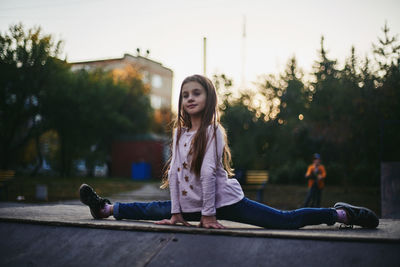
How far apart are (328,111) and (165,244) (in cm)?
1590

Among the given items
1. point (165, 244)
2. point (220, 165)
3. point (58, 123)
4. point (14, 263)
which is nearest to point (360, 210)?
point (220, 165)

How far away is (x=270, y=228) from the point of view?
11.3ft

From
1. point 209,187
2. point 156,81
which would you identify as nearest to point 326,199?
point 209,187

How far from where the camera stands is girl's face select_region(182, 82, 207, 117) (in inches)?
136

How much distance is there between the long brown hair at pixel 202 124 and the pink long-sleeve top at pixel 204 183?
47 millimetres

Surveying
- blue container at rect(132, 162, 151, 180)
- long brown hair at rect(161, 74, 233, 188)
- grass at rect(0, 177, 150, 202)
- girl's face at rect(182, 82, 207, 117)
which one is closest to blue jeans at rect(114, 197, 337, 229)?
long brown hair at rect(161, 74, 233, 188)

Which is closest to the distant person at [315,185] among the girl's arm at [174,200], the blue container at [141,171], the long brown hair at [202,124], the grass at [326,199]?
the grass at [326,199]

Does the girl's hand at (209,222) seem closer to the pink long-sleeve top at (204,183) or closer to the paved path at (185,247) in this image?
the pink long-sleeve top at (204,183)

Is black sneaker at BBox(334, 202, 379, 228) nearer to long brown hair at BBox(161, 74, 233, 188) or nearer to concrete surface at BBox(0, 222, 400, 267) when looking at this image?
concrete surface at BBox(0, 222, 400, 267)

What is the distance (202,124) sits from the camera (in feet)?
11.1

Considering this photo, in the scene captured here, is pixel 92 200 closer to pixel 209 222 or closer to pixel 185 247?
pixel 209 222

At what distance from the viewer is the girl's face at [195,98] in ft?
11.3

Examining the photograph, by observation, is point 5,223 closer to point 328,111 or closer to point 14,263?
point 14,263

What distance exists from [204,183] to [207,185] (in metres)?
0.03
